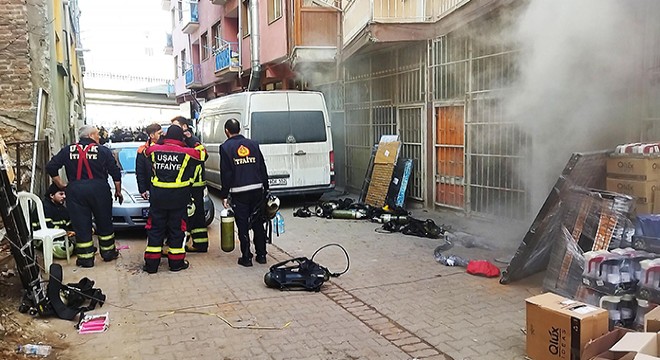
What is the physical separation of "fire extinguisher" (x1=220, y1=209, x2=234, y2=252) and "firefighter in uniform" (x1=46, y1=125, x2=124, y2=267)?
54.2 inches

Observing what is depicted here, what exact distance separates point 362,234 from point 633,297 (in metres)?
4.78

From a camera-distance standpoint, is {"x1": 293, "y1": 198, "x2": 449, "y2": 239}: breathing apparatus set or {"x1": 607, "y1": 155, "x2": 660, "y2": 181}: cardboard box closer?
{"x1": 607, "y1": 155, "x2": 660, "y2": 181}: cardboard box

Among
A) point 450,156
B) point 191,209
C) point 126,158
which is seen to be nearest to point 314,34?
point 450,156

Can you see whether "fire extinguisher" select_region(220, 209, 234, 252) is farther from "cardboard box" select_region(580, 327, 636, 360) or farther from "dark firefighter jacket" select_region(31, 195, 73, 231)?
"cardboard box" select_region(580, 327, 636, 360)

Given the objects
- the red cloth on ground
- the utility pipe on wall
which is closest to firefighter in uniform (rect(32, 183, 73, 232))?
the red cloth on ground

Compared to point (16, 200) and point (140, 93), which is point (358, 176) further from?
point (140, 93)

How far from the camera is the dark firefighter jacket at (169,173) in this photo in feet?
21.1

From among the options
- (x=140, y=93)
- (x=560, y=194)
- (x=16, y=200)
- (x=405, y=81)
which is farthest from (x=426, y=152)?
(x=140, y=93)

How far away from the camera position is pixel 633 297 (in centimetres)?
414

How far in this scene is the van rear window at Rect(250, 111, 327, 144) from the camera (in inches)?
432

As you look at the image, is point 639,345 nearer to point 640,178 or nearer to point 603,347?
point 603,347

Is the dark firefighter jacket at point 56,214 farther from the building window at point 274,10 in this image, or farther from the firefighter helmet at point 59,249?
the building window at point 274,10

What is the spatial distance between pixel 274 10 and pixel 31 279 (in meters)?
12.8

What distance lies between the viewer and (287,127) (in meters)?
11.1
